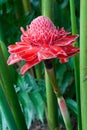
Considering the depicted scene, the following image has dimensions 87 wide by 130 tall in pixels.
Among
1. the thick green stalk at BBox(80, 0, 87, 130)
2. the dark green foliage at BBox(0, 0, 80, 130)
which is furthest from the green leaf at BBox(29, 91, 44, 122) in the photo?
the thick green stalk at BBox(80, 0, 87, 130)

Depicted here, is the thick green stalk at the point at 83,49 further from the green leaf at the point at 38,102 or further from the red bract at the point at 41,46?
the green leaf at the point at 38,102

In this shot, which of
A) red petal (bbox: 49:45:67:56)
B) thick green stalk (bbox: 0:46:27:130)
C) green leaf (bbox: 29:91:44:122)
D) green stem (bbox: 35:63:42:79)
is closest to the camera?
red petal (bbox: 49:45:67:56)

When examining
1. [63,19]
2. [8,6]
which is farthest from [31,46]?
[8,6]

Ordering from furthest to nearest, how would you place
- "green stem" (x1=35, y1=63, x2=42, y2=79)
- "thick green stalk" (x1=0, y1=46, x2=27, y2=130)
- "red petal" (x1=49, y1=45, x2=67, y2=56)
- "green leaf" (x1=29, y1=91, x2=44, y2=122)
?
"green stem" (x1=35, y1=63, x2=42, y2=79) < "green leaf" (x1=29, y1=91, x2=44, y2=122) < "thick green stalk" (x1=0, y1=46, x2=27, y2=130) < "red petal" (x1=49, y1=45, x2=67, y2=56)

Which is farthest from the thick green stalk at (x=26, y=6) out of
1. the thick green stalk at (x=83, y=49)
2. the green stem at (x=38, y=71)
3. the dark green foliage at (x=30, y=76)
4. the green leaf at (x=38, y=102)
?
the thick green stalk at (x=83, y=49)

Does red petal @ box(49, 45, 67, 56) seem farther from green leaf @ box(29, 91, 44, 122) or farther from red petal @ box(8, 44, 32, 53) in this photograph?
green leaf @ box(29, 91, 44, 122)
